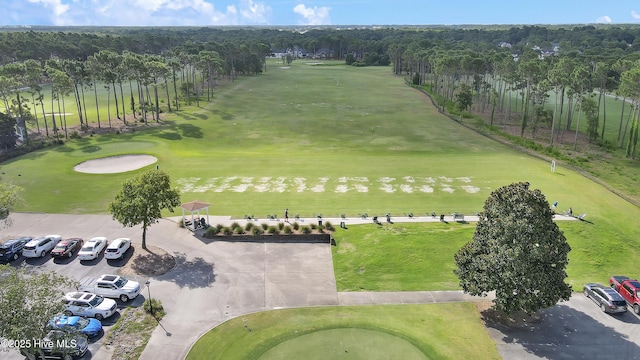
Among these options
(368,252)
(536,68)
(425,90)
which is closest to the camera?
(368,252)

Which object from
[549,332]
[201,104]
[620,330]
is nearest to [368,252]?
[549,332]

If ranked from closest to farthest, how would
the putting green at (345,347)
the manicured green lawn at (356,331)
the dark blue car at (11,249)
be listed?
the putting green at (345,347) → the manicured green lawn at (356,331) → the dark blue car at (11,249)

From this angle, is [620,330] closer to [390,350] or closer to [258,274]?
[390,350]

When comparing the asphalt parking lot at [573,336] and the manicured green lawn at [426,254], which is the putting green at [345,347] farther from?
the asphalt parking lot at [573,336]

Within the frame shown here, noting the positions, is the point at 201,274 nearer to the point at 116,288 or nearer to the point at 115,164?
the point at 116,288

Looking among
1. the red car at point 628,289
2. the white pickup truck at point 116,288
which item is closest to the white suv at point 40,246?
the white pickup truck at point 116,288

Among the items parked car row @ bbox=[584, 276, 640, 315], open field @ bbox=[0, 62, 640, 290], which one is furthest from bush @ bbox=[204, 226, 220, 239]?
parked car row @ bbox=[584, 276, 640, 315]

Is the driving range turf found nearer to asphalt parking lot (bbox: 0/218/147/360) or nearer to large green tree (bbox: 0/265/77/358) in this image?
asphalt parking lot (bbox: 0/218/147/360)
